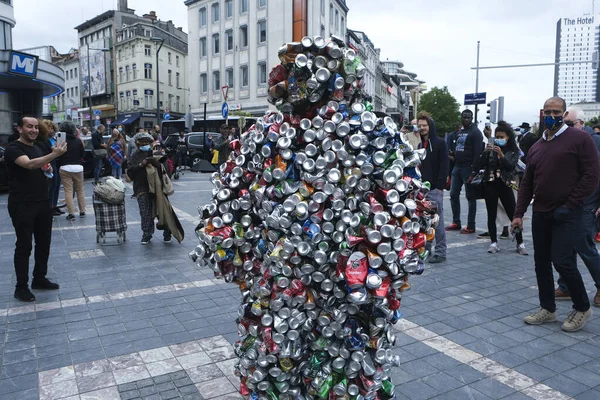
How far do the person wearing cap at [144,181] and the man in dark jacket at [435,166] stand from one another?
13.4 feet

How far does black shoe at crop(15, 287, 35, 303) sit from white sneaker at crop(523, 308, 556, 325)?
4.84m

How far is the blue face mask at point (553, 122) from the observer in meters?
4.21

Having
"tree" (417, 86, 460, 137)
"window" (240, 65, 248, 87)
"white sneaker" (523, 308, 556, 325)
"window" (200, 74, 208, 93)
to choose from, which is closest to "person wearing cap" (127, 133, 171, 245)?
"white sneaker" (523, 308, 556, 325)

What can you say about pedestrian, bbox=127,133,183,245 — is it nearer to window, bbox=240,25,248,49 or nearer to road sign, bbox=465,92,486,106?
road sign, bbox=465,92,486,106

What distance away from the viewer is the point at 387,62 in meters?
130

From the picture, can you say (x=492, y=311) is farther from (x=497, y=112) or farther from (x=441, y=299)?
(x=497, y=112)

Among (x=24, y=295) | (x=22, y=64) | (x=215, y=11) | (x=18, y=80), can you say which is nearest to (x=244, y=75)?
(x=215, y=11)

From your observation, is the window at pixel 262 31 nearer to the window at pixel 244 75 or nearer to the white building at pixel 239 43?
the white building at pixel 239 43

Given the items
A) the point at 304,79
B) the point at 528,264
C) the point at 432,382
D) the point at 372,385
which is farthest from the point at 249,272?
the point at 528,264

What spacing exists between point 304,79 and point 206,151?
71.4 feet

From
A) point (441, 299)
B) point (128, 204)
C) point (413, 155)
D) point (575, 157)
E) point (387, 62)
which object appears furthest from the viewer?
point (387, 62)

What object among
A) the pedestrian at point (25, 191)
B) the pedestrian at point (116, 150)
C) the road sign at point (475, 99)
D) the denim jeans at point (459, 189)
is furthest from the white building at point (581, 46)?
the pedestrian at point (25, 191)

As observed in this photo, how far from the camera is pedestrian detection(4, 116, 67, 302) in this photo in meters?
4.80

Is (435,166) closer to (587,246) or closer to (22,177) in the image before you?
(587,246)
